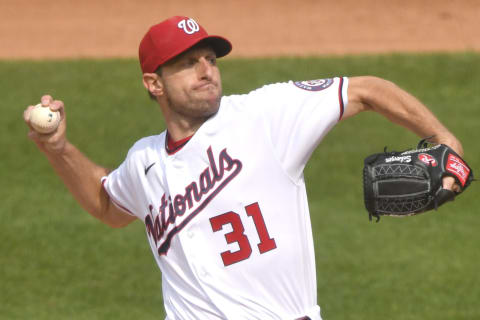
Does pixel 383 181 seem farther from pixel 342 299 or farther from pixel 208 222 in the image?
pixel 342 299

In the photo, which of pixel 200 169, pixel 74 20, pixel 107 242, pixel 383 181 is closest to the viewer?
pixel 383 181

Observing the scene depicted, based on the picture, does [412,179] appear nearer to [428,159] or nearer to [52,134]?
[428,159]

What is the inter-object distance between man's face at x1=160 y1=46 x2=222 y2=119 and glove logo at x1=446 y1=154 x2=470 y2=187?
1.09 m

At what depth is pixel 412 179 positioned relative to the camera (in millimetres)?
3834

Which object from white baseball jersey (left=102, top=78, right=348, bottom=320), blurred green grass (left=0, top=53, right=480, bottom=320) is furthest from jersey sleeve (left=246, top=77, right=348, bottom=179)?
blurred green grass (left=0, top=53, right=480, bottom=320)

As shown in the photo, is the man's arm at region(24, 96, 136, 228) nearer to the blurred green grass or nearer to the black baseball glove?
the black baseball glove

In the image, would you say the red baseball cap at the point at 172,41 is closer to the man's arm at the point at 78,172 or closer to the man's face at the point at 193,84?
the man's face at the point at 193,84

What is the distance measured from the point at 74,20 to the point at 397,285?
30.5 ft

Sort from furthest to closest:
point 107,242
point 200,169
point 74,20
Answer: point 74,20
point 107,242
point 200,169

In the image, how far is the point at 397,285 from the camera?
7941 mm

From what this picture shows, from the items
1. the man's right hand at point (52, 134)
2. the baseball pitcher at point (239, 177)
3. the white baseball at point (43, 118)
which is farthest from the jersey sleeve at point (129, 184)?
the white baseball at point (43, 118)

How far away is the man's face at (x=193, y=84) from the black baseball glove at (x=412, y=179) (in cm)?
78

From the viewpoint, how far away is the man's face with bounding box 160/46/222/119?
416 centimetres

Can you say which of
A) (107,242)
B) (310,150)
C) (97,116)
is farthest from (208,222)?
(97,116)
